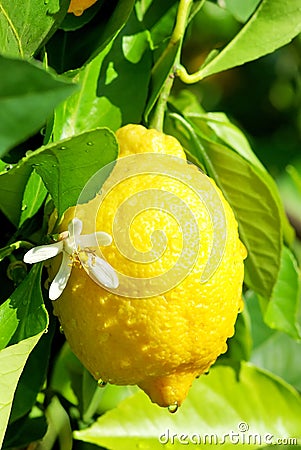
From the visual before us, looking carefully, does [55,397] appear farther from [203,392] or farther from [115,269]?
[115,269]

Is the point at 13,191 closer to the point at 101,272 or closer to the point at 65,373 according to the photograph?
the point at 101,272

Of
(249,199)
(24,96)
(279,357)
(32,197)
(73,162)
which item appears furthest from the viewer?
(279,357)

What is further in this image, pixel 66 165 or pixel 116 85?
pixel 116 85

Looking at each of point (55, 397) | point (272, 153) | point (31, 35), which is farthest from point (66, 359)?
point (272, 153)

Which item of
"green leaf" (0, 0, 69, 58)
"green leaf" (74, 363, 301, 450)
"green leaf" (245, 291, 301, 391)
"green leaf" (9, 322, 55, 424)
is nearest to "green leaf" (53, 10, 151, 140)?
"green leaf" (0, 0, 69, 58)

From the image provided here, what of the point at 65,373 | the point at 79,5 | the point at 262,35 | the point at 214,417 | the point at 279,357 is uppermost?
the point at 79,5

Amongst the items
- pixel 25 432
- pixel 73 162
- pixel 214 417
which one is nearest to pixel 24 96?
pixel 73 162

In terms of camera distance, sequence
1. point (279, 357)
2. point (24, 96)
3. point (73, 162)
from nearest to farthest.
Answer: point (24, 96) → point (73, 162) → point (279, 357)
